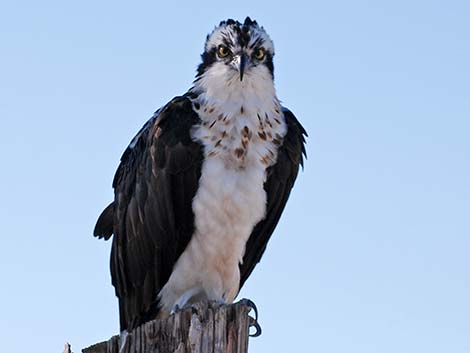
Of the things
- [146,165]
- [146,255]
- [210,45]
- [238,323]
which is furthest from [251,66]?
[238,323]

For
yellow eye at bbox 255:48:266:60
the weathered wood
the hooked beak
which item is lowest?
the weathered wood

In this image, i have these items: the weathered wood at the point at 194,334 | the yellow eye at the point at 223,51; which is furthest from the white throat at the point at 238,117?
the weathered wood at the point at 194,334

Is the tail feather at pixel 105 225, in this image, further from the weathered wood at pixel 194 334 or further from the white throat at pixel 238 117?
the weathered wood at pixel 194 334

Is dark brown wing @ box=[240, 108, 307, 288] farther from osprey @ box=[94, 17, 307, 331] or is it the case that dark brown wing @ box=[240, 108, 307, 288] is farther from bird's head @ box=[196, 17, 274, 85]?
bird's head @ box=[196, 17, 274, 85]

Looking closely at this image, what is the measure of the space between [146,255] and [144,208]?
1.18 ft

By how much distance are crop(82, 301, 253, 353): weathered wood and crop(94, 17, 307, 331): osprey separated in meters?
1.86

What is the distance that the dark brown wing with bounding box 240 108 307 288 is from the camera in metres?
7.40

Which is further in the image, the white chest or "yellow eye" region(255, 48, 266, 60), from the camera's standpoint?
"yellow eye" region(255, 48, 266, 60)

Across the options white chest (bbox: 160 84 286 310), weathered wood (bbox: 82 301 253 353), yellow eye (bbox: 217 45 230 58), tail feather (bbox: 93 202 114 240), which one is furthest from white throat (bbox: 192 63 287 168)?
weathered wood (bbox: 82 301 253 353)

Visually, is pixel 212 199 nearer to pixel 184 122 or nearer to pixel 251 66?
pixel 184 122

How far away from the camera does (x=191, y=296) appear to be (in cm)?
718

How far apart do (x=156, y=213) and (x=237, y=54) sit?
1.42m

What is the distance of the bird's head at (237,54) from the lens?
7.45 m

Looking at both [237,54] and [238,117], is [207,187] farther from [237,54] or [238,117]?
[237,54]
